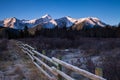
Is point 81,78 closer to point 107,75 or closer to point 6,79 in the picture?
point 107,75

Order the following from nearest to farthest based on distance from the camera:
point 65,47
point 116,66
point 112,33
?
point 116,66 → point 65,47 → point 112,33

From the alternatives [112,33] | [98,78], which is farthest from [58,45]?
[112,33]

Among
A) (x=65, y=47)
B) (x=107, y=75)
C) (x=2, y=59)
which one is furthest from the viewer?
(x=65, y=47)

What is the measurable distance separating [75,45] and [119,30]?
50903 mm

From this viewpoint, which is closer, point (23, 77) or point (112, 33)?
point (23, 77)

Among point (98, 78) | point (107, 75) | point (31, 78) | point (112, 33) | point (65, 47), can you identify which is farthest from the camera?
point (112, 33)

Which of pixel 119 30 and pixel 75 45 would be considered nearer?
pixel 75 45

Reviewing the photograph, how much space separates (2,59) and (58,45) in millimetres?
10743

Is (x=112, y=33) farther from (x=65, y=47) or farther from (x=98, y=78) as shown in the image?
(x=98, y=78)

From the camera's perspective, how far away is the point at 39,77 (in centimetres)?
799

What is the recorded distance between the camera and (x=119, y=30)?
70.4 m

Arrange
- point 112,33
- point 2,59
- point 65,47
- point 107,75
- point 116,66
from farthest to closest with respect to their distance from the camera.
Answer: point 112,33, point 65,47, point 2,59, point 116,66, point 107,75

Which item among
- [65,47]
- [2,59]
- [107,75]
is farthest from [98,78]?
[65,47]

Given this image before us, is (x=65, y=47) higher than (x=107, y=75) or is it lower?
lower
